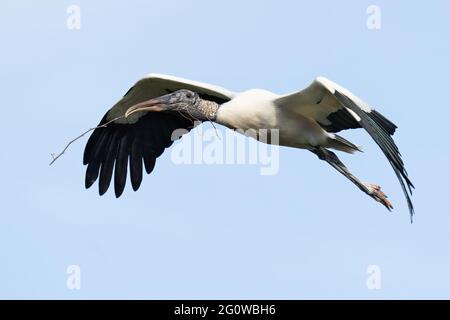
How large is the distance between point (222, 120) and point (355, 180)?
1.72 meters

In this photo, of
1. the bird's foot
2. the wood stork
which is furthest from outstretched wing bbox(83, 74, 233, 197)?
the bird's foot

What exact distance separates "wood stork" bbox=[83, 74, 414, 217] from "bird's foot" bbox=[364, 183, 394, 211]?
0.01m

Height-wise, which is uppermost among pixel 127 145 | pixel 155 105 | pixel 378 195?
pixel 155 105

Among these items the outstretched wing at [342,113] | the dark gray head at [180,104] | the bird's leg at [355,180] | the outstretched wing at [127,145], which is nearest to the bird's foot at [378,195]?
the bird's leg at [355,180]

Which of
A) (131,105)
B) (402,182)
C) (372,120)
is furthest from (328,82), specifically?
(131,105)

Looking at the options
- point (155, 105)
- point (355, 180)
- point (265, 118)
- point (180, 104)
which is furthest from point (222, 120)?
point (355, 180)

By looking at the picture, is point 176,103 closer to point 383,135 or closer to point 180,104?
point 180,104

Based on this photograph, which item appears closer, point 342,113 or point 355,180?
point 342,113

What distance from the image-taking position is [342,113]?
1407 centimetres

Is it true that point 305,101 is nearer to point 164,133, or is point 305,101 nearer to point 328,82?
point 328,82

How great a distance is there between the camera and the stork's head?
14367 millimetres

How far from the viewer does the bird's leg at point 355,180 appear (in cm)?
1447

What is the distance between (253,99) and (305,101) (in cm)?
54

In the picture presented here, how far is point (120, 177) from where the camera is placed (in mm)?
15609
